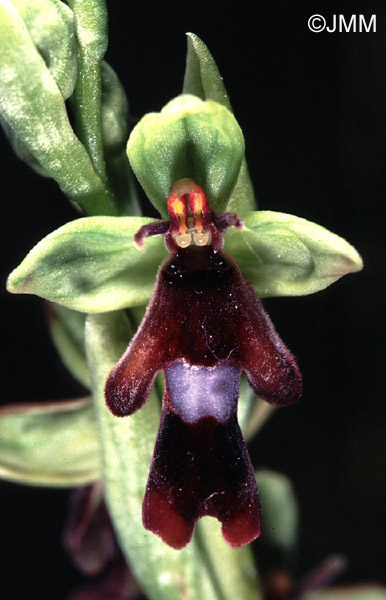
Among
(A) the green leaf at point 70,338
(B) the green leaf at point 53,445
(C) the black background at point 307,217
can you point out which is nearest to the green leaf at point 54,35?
(A) the green leaf at point 70,338

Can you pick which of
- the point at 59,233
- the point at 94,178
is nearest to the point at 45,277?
the point at 59,233

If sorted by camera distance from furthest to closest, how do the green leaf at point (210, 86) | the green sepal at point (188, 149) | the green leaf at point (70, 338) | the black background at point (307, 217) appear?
1. the black background at point (307, 217)
2. the green leaf at point (70, 338)
3. the green leaf at point (210, 86)
4. the green sepal at point (188, 149)

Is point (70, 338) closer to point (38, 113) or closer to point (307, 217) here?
point (38, 113)

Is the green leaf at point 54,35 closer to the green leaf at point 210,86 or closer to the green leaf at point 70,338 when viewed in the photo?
the green leaf at point 210,86

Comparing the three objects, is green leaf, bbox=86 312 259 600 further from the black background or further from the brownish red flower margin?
the black background

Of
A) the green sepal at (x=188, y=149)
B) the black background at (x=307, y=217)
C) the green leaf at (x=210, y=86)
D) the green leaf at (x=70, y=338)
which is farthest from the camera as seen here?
the black background at (x=307, y=217)

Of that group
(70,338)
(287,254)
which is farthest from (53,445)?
(287,254)

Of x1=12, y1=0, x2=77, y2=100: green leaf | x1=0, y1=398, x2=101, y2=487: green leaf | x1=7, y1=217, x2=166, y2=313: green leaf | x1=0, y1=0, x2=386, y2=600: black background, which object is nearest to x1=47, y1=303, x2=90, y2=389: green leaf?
x1=0, y1=398, x2=101, y2=487: green leaf
